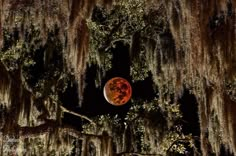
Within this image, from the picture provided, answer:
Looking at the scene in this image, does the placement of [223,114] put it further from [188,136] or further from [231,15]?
[188,136]

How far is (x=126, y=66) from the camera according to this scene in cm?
783

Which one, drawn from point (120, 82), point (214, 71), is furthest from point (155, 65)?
point (214, 71)

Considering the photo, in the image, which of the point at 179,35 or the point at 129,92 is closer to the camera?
the point at 179,35

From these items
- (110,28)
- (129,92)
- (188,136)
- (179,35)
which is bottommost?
(188,136)

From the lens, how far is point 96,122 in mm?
6746

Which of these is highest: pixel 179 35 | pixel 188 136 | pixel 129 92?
pixel 179 35

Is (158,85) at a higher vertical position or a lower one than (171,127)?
higher

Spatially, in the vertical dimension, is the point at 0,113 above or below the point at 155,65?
below

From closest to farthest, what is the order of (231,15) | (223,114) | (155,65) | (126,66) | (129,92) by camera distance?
(231,15)
(223,114)
(129,92)
(155,65)
(126,66)

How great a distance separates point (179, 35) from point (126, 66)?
11.1ft

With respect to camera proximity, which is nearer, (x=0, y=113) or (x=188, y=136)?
(x=0, y=113)

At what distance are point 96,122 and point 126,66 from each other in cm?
148

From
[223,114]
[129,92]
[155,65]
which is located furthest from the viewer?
[155,65]

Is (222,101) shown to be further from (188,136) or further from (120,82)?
(188,136)
